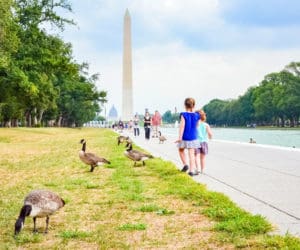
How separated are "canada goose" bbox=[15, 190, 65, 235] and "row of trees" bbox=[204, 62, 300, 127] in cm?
10335

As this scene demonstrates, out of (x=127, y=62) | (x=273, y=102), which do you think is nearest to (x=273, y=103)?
(x=273, y=102)

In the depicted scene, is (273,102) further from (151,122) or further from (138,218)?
(138,218)

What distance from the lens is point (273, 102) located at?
380 feet

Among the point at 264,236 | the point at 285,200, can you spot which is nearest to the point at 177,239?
the point at 264,236

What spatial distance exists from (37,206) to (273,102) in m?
113

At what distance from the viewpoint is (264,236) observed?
5.84 metres

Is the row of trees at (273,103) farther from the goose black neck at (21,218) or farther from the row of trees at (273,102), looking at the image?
the goose black neck at (21,218)

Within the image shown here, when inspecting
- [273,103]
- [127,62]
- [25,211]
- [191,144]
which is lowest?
[25,211]

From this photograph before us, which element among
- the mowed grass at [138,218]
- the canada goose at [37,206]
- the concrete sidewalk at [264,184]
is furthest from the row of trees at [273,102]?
the canada goose at [37,206]

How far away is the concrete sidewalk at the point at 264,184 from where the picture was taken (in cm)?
713

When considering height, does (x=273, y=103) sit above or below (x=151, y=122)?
above

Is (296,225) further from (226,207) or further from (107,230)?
(107,230)

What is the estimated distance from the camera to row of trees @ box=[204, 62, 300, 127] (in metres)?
108

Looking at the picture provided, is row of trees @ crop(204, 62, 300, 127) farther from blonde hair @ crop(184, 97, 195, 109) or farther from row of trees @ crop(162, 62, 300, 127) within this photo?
blonde hair @ crop(184, 97, 195, 109)
